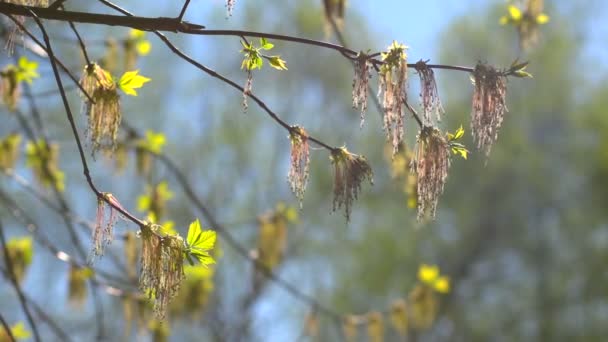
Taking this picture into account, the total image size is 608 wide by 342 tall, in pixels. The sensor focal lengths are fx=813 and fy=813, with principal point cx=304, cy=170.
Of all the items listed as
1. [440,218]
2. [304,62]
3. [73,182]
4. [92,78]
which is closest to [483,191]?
[440,218]

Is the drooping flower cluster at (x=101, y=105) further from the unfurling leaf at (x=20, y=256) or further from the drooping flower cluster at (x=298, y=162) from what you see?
the unfurling leaf at (x=20, y=256)

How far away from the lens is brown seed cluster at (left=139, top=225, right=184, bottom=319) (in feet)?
3.16

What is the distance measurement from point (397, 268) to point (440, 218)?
589mm

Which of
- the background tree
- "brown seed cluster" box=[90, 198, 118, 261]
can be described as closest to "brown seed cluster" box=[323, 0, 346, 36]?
"brown seed cluster" box=[90, 198, 118, 261]

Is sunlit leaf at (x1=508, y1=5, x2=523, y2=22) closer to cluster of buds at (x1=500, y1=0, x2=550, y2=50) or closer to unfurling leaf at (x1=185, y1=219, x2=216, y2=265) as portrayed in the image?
cluster of buds at (x1=500, y1=0, x2=550, y2=50)

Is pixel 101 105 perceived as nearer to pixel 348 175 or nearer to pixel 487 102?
pixel 348 175

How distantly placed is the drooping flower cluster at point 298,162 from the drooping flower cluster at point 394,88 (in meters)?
0.13

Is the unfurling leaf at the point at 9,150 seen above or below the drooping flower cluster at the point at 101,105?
above

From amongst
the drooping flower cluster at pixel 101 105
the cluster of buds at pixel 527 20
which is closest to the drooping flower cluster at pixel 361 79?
the drooping flower cluster at pixel 101 105

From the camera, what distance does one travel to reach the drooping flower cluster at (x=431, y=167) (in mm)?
941

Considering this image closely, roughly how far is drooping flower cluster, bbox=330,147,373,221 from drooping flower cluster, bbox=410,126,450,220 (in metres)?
0.07

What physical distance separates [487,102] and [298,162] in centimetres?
24

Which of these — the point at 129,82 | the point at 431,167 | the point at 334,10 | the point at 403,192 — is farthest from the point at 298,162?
the point at 403,192

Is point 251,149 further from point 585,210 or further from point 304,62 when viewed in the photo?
point 585,210
